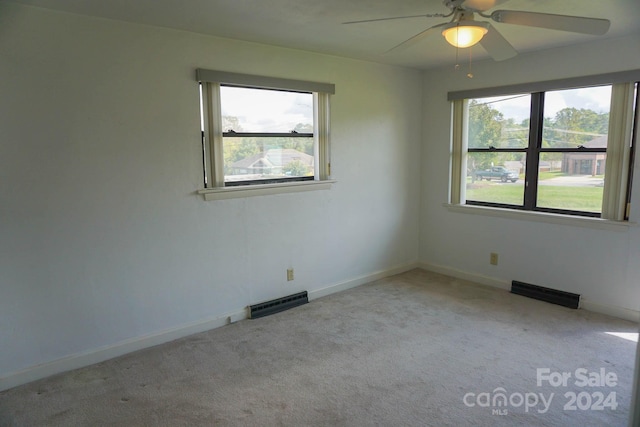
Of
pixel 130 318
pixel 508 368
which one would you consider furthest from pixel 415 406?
pixel 130 318

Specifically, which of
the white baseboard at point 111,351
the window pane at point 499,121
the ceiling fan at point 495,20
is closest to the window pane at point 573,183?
the window pane at point 499,121

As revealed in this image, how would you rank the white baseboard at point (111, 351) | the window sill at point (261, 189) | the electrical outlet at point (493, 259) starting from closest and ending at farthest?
the white baseboard at point (111, 351)
the window sill at point (261, 189)
the electrical outlet at point (493, 259)

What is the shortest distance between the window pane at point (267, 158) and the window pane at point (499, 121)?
193 cm

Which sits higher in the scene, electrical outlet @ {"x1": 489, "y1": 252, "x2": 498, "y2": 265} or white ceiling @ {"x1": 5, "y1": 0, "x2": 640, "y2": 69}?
white ceiling @ {"x1": 5, "y1": 0, "x2": 640, "y2": 69}

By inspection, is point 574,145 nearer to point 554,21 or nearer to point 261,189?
point 554,21

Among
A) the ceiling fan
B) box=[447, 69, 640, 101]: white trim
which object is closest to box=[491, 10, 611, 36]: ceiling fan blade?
the ceiling fan

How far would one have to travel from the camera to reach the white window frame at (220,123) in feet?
10.9

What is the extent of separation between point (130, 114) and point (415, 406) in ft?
9.08

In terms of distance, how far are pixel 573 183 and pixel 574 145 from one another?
361 millimetres

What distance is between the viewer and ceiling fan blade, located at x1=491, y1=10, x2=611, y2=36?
2.04 metres

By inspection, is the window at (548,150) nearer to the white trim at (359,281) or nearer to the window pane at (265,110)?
the white trim at (359,281)

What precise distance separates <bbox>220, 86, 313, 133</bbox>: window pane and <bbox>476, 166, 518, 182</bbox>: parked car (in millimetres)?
2043

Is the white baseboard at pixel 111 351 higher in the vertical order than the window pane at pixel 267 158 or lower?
lower

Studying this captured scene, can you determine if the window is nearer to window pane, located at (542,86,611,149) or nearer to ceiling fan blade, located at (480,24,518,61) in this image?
window pane, located at (542,86,611,149)
